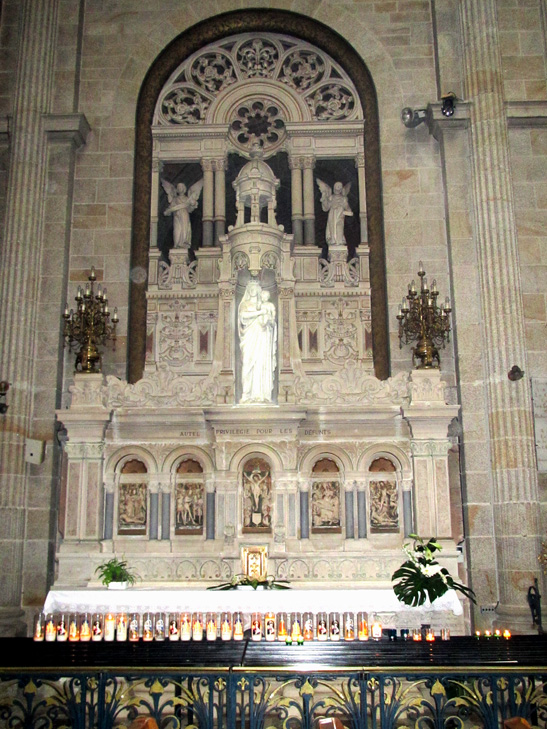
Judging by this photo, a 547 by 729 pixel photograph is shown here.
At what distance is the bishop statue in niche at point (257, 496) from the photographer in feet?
36.9

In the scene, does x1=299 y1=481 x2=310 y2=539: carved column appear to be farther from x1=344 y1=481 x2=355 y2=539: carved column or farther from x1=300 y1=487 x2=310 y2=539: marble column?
x1=344 y1=481 x2=355 y2=539: carved column

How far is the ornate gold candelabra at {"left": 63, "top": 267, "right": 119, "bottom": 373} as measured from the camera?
11773mm

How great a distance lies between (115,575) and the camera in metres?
10.3

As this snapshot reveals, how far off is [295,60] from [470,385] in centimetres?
706

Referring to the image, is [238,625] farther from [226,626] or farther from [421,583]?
[421,583]

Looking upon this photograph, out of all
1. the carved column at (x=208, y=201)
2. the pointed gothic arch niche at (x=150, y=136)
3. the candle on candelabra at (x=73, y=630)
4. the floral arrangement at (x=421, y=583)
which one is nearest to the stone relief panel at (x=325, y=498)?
the pointed gothic arch niche at (x=150, y=136)

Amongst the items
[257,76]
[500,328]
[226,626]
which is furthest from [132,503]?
[257,76]

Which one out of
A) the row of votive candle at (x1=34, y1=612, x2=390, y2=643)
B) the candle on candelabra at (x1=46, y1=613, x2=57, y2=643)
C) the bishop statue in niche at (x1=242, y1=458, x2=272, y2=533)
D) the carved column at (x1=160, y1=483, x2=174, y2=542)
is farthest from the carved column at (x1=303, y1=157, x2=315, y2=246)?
the candle on candelabra at (x1=46, y1=613, x2=57, y2=643)

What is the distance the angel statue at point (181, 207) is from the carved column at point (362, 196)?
2.83 meters

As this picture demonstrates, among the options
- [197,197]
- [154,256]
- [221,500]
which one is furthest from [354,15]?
[221,500]

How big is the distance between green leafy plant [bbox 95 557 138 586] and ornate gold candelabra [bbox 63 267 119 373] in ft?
9.31

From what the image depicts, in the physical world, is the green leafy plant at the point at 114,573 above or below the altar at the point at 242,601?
above

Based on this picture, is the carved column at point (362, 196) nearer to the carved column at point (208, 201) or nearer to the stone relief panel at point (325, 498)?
the carved column at point (208, 201)

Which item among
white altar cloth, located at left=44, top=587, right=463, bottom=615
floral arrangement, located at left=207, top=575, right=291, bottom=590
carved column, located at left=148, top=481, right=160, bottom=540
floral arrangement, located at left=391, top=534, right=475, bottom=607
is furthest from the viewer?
carved column, located at left=148, top=481, right=160, bottom=540
